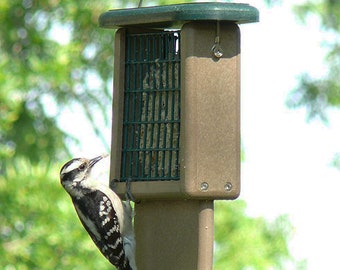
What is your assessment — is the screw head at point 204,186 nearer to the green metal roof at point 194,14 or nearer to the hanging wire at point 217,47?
the hanging wire at point 217,47

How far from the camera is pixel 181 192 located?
26.0 ft

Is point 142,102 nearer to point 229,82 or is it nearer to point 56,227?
point 229,82

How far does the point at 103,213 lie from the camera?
348 inches

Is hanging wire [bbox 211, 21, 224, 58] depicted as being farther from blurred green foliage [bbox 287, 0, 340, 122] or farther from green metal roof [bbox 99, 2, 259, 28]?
blurred green foliage [bbox 287, 0, 340, 122]

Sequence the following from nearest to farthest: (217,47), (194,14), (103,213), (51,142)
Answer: (194,14) < (217,47) < (103,213) < (51,142)

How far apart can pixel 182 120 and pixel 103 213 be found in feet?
3.73

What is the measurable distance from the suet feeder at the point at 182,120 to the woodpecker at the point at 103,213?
0.30 meters

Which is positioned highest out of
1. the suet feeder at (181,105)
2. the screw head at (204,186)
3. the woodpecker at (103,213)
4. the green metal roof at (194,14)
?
the green metal roof at (194,14)

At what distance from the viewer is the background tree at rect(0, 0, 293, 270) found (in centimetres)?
1130

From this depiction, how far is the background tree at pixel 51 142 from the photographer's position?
11.3 m

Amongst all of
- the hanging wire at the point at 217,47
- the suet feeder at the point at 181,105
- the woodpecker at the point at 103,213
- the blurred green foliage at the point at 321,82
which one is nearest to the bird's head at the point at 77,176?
the woodpecker at the point at 103,213

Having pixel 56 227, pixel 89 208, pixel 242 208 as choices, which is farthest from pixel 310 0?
pixel 89 208

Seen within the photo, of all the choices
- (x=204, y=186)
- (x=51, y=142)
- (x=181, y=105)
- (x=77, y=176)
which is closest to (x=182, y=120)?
(x=181, y=105)

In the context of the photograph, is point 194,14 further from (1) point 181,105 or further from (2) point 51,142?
(2) point 51,142
